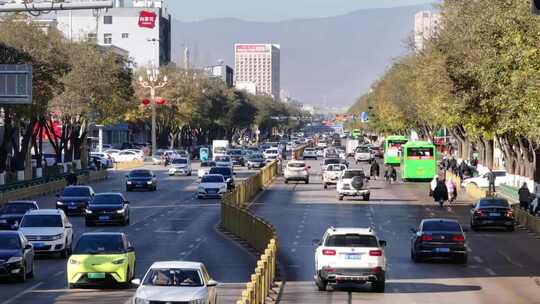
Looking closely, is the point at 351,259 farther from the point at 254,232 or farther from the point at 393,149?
the point at 393,149

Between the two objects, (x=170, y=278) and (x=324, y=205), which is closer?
(x=170, y=278)

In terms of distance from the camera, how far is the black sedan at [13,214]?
4706 centimetres

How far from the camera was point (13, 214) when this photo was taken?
159 feet

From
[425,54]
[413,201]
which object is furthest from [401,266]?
[425,54]

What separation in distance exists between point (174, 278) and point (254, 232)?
1906 cm

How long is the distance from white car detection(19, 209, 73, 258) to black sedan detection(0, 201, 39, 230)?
20.8ft

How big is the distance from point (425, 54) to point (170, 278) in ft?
258

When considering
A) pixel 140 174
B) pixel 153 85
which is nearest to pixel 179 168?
pixel 140 174

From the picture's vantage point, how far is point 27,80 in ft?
218

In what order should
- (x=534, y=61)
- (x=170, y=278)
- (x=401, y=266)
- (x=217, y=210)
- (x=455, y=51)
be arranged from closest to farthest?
(x=170, y=278) → (x=401, y=266) → (x=534, y=61) → (x=217, y=210) → (x=455, y=51)

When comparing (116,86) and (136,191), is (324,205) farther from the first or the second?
(116,86)

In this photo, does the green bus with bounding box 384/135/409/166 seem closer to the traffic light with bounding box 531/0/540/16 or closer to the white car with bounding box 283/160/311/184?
the white car with bounding box 283/160/311/184

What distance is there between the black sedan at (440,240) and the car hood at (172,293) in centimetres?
1591

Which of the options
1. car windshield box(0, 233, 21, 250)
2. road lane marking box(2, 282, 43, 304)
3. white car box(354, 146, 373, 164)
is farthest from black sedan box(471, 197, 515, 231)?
white car box(354, 146, 373, 164)
